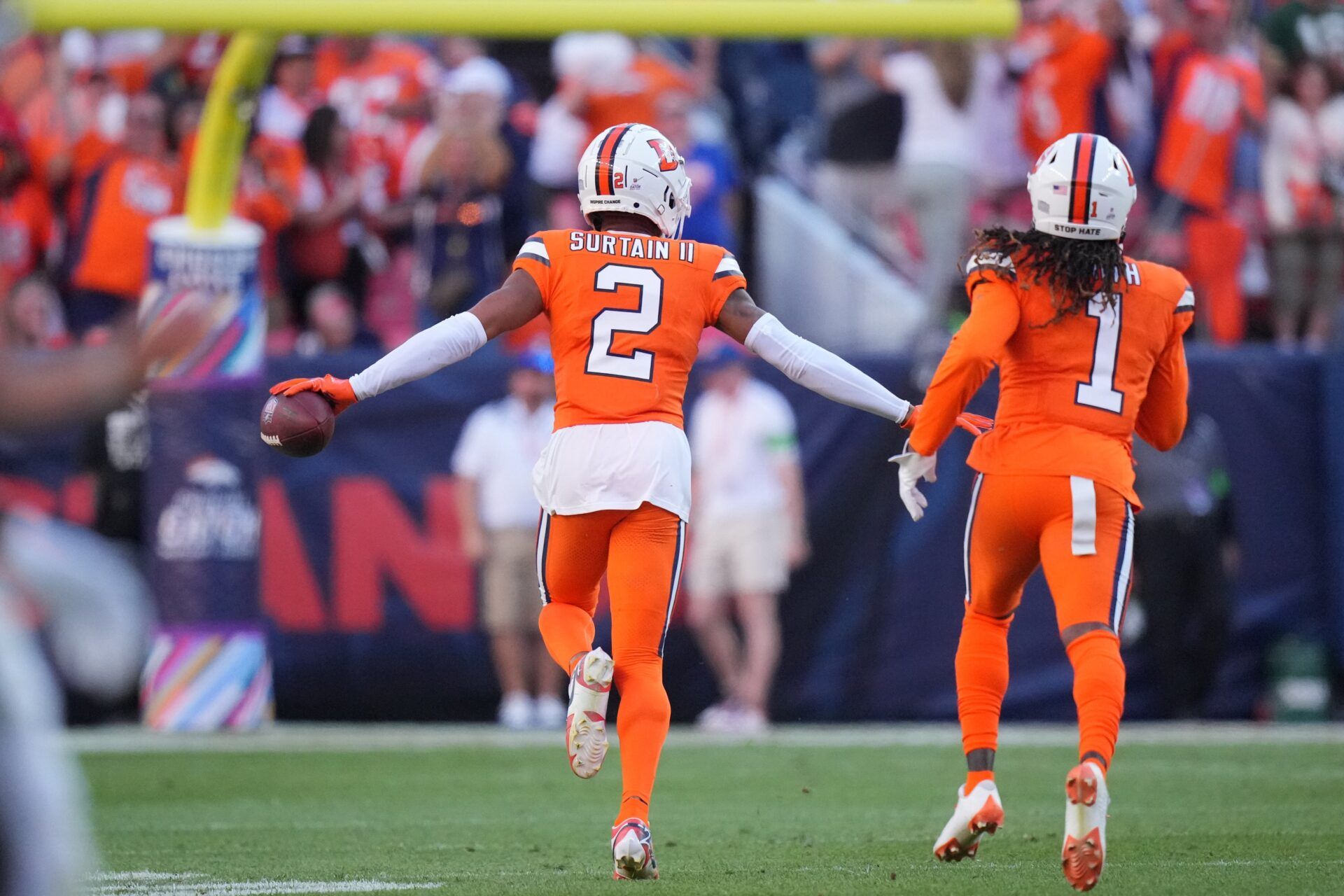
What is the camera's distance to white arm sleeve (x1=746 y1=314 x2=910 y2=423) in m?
5.71

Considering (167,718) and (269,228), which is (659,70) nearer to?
(269,228)

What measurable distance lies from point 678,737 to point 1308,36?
18.5 feet

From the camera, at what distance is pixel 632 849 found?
518 centimetres

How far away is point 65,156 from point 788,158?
184 inches

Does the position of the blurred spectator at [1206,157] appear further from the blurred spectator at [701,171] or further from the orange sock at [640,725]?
the orange sock at [640,725]

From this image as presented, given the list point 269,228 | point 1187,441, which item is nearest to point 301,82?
point 269,228

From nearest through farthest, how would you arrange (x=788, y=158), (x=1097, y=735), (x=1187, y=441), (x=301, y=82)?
(x=1097, y=735), (x=1187, y=441), (x=301, y=82), (x=788, y=158)

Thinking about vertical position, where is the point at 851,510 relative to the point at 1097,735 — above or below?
above

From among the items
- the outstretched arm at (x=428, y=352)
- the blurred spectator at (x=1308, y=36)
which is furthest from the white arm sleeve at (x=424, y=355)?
the blurred spectator at (x=1308, y=36)

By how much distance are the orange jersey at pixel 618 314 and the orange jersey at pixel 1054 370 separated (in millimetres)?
730

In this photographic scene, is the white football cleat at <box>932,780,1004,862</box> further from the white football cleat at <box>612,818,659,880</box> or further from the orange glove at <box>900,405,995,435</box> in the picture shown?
the orange glove at <box>900,405,995,435</box>

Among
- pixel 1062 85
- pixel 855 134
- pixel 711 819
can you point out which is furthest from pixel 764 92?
pixel 711 819

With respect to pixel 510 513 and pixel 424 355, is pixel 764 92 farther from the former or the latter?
pixel 424 355

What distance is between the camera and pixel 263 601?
37.5 ft
